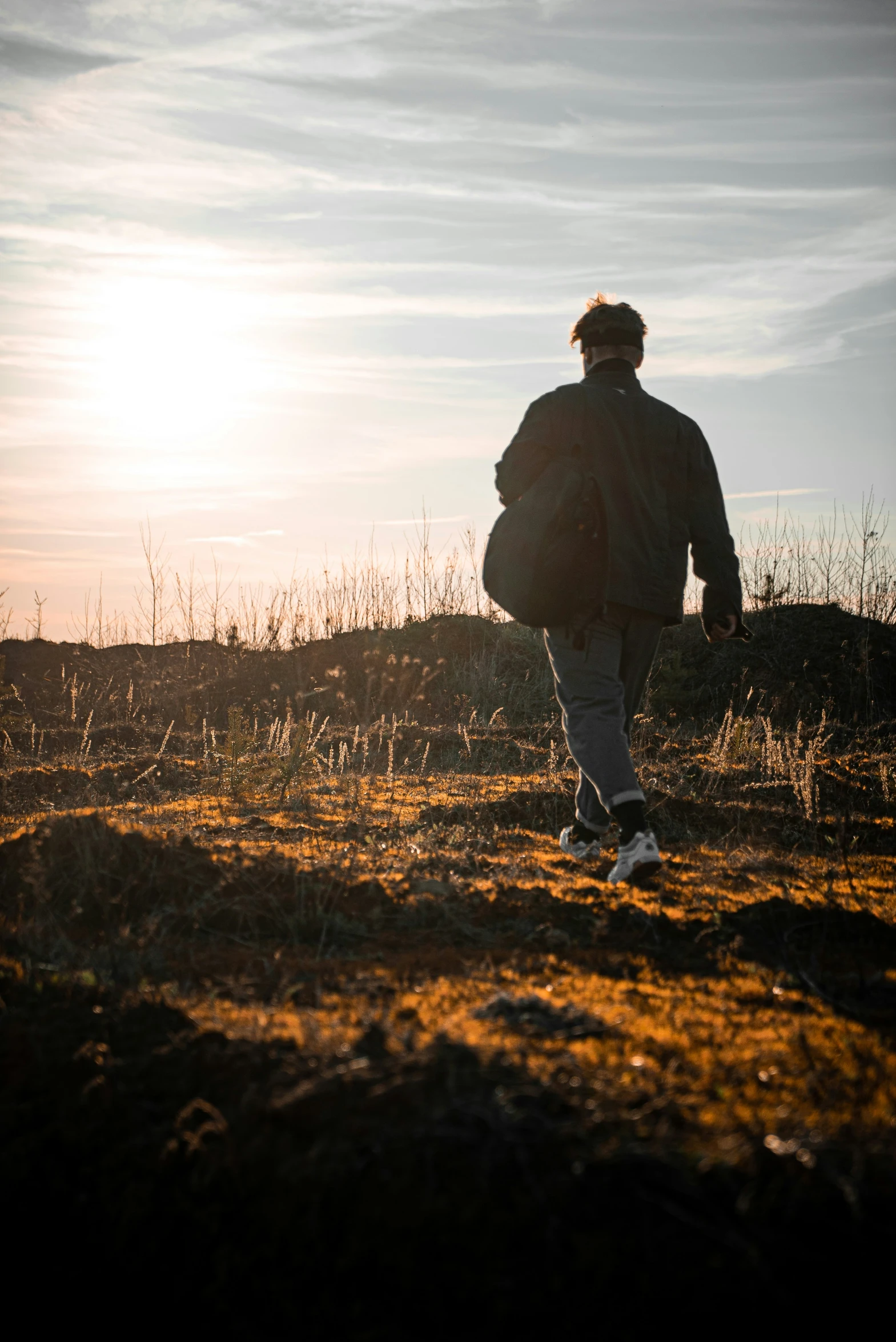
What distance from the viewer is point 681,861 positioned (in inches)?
147

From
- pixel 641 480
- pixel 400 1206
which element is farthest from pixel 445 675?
pixel 400 1206

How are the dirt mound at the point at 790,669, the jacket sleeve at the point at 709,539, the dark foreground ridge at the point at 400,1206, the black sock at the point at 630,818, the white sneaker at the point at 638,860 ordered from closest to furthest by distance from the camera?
the dark foreground ridge at the point at 400,1206 < the white sneaker at the point at 638,860 < the black sock at the point at 630,818 < the jacket sleeve at the point at 709,539 < the dirt mound at the point at 790,669

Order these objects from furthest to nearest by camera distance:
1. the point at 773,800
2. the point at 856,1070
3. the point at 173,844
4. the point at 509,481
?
1. the point at 773,800
2. the point at 509,481
3. the point at 173,844
4. the point at 856,1070

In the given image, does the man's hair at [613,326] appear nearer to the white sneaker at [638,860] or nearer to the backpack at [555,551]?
the backpack at [555,551]

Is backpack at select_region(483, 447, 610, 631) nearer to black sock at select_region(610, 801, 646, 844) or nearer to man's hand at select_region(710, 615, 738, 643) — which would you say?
man's hand at select_region(710, 615, 738, 643)

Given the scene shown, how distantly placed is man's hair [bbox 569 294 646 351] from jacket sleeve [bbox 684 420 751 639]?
429 mm

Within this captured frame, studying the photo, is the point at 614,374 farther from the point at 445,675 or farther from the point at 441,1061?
the point at 445,675

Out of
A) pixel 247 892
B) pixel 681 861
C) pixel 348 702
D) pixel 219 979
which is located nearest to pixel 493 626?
pixel 348 702

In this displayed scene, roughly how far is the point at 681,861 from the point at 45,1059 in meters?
2.67

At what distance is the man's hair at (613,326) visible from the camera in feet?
12.1

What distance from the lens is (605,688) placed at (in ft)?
11.4

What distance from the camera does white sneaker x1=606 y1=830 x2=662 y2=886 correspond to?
3162 millimetres

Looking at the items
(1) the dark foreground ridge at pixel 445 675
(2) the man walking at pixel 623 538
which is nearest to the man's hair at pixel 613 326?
(2) the man walking at pixel 623 538

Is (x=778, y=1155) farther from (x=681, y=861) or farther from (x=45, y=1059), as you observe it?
(x=681, y=861)
